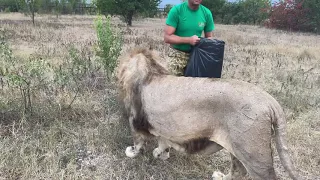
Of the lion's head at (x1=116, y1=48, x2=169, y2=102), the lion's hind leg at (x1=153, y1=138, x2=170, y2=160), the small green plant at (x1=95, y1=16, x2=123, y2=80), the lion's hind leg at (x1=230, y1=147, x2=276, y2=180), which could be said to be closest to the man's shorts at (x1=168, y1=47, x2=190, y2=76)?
the lion's head at (x1=116, y1=48, x2=169, y2=102)

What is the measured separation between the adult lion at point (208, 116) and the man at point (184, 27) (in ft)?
1.96

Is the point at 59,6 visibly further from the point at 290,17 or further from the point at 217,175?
the point at 217,175

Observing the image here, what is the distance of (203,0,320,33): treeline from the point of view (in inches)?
1074

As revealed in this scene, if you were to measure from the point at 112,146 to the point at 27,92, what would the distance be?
5.11 feet

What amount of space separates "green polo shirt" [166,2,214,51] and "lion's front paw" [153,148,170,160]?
1.32 metres

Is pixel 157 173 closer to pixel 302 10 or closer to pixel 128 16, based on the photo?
pixel 128 16

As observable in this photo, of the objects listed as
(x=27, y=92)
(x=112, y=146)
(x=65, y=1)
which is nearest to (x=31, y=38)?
(x=27, y=92)

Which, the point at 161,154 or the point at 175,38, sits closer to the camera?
the point at 161,154

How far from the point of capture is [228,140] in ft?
8.71

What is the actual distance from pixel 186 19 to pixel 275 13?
28.8m

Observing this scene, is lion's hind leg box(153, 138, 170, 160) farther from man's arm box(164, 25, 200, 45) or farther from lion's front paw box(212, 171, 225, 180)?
man's arm box(164, 25, 200, 45)

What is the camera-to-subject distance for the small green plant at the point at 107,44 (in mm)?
5442

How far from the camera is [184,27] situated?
3.95 metres

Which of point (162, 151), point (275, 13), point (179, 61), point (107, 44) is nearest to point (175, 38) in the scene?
point (179, 61)
